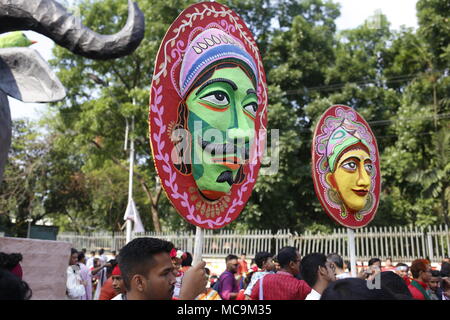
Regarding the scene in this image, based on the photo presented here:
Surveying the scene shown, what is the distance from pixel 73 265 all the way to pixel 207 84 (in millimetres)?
3618

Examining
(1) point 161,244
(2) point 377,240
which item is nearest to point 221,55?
(1) point 161,244

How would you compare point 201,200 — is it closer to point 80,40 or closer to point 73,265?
point 80,40

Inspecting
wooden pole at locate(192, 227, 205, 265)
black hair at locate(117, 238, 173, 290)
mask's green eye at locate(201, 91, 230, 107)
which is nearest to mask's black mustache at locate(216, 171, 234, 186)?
wooden pole at locate(192, 227, 205, 265)

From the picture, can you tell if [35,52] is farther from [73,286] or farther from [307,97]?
[307,97]

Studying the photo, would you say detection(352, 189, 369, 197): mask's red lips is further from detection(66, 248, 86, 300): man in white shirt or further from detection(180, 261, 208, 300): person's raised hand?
detection(66, 248, 86, 300): man in white shirt

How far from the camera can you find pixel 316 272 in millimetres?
3514

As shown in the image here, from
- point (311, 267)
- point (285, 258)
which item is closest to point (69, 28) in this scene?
point (311, 267)

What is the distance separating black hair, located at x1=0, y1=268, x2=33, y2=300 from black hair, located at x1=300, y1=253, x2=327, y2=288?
2271mm

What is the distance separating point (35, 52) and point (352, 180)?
3799 millimetres

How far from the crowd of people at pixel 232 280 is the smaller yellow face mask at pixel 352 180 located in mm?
775

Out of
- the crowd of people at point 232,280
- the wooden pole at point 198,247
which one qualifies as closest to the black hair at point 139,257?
the crowd of people at point 232,280

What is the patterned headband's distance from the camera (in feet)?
11.5

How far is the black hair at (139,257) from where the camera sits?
2271mm

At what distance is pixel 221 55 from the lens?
12.0 feet
